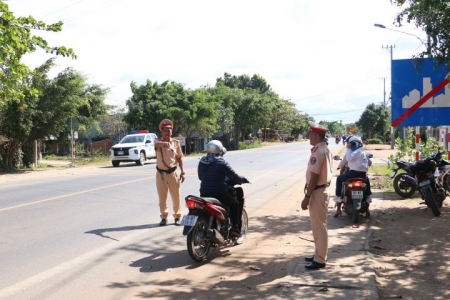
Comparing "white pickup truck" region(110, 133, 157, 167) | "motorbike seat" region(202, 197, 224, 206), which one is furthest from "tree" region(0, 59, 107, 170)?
"motorbike seat" region(202, 197, 224, 206)

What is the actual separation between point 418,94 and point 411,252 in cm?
558

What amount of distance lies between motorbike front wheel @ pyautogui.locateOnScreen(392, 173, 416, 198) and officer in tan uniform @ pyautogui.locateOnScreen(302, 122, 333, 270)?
6.78 m

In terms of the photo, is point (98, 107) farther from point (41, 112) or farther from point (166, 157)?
point (166, 157)

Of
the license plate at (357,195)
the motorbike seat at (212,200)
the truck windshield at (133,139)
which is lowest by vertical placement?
the license plate at (357,195)

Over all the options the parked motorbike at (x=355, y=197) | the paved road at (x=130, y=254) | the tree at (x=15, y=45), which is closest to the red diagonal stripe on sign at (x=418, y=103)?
the parked motorbike at (x=355, y=197)

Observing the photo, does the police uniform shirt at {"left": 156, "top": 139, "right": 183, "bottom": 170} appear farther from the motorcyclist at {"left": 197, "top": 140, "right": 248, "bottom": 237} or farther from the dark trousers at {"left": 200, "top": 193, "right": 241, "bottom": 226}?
the dark trousers at {"left": 200, "top": 193, "right": 241, "bottom": 226}

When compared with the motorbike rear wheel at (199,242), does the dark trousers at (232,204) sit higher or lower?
higher

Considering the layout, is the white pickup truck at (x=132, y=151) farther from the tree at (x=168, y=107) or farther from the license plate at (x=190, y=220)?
the license plate at (x=190, y=220)

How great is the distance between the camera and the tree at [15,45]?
13609mm

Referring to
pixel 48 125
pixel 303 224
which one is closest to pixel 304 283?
pixel 303 224

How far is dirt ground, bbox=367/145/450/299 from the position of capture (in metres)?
5.17

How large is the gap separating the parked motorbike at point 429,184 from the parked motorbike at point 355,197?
50.8 inches

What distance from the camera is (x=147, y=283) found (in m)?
5.31

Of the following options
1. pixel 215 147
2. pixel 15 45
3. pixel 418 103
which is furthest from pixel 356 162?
pixel 15 45
